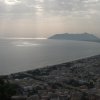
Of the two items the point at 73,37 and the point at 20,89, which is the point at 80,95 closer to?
the point at 20,89

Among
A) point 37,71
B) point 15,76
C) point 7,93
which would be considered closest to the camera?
point 7,93

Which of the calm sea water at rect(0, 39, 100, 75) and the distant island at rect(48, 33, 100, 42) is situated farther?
the distant island at rect(48, 33, 100, 42)

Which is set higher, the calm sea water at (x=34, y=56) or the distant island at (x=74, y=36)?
the distant island at (x=74, y=36)

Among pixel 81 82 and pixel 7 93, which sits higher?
pixel 7 93

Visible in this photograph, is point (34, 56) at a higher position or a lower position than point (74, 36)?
lower

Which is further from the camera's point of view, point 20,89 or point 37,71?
point 37,71

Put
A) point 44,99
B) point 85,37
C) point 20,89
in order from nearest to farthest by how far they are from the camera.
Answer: point 44,99 < point 20,89 < point 85,37

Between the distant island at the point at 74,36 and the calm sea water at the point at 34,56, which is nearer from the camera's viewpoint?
the calm sea water at the point at 34,56

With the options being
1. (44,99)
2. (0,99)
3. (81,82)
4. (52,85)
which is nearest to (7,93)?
(0,99)

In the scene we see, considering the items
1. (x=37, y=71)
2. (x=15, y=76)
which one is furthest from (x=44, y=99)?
(x=37, y=71)

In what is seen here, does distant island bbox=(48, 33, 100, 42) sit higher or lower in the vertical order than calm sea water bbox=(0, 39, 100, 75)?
higher

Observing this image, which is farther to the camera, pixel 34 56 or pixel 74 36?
pixel 74 36
